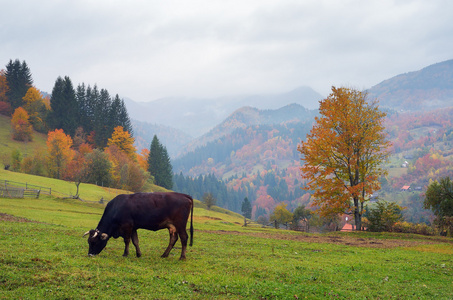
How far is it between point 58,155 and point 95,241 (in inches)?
3604

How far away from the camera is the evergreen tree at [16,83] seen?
131 metres

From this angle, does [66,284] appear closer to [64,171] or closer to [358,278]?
[358,278]

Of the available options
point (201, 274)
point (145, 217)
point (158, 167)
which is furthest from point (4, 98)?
point (201, 274)

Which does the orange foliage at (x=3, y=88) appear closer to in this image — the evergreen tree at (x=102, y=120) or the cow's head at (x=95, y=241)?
the evergreen tree at (x=102, y=120)

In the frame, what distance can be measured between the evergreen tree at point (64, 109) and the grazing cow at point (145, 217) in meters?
120

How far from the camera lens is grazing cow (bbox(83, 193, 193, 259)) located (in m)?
15.9

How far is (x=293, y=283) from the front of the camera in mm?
13062

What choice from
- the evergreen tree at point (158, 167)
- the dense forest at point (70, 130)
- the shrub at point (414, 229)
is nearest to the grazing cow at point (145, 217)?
the shrub at point (414, 229)

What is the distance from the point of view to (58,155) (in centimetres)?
9625

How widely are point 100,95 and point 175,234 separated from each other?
13370 cm

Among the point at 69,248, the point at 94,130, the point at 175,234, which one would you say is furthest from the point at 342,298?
the point at 94,130

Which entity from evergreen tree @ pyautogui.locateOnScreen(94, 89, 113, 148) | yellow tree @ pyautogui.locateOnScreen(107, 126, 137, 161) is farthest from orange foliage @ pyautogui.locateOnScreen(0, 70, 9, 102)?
yellow tree @ pyautogui.locateOnScreen(107, 126, 137, 161)

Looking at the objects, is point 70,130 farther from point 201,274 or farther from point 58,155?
point 201,274

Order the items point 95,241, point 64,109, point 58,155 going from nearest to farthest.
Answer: point 95,241
point 58,155
point 64,109
